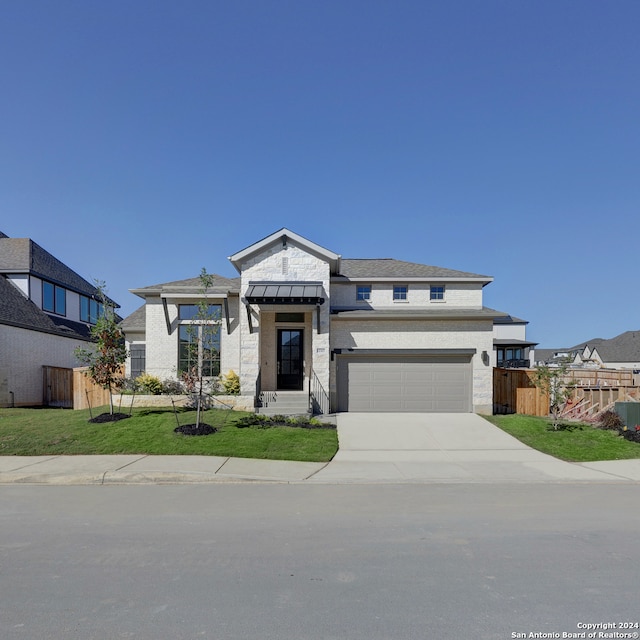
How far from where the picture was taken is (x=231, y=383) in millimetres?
16797

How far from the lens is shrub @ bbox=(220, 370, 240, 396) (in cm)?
1672

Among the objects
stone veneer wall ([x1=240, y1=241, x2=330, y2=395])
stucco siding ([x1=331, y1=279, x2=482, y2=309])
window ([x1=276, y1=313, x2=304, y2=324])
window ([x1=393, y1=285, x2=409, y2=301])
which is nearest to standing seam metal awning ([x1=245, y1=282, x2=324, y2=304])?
stone veneer wall ([x1=240, y1=241, x2=330, y2=395])

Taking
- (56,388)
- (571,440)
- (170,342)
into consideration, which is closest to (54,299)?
(56,388)

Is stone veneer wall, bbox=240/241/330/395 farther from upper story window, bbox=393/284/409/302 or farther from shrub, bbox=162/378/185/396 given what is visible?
upper story window, bbox=393/284/409/302

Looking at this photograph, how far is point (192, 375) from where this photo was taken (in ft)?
45.6

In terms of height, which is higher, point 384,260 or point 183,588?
point 384,260

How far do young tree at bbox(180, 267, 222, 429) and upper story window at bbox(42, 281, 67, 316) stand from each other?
1258 cm

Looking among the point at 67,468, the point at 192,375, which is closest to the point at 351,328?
the point at 192,375

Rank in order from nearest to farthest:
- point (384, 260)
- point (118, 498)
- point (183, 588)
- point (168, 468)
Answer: point (183, 588), point (118, 498), point (168, 468), point (384, 260)

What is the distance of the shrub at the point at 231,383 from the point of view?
16.7 metres

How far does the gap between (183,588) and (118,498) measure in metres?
3.96

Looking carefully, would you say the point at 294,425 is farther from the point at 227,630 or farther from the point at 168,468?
the point at 227,630

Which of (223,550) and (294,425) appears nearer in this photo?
(223,550)

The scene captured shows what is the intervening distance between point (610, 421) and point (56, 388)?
22.7 m
